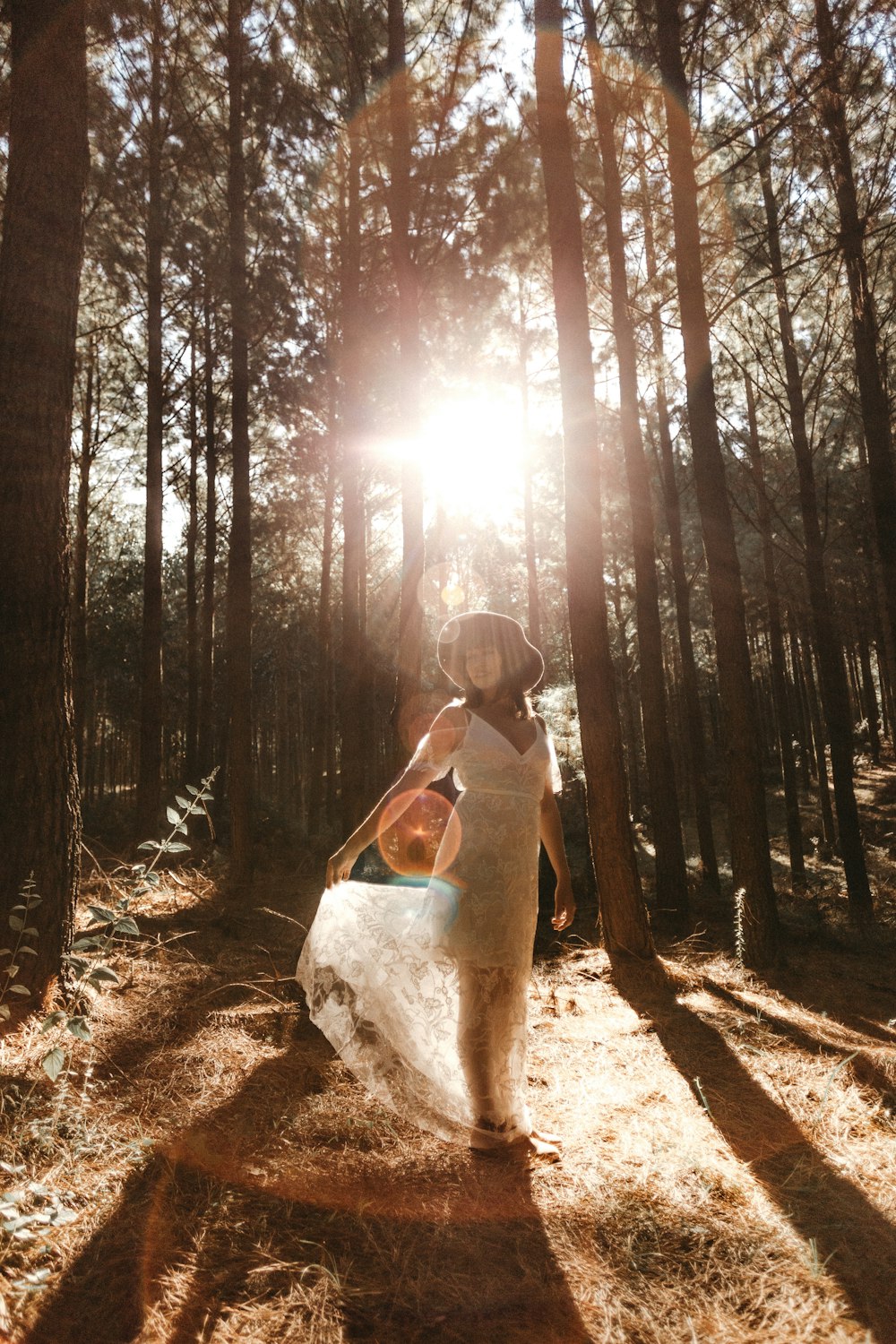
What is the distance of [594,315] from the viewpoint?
10320mm

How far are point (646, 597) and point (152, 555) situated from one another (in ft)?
23.9

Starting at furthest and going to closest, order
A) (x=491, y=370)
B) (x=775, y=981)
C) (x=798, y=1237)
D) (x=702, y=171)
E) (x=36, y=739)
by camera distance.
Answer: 1. (x=491, y=370)
2. (x=702, y=171)
3. (x=775, y=981)
4. (x=36, y=739)
5. (x=798, y=1237)

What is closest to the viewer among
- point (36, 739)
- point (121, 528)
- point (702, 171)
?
point (36, 739)

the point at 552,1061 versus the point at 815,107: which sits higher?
the point at 815,107

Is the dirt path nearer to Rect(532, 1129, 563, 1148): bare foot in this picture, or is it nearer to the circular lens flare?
Rect(532, 1129, 563, 1148): bare foot

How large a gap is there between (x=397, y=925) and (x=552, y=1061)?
5.32ft

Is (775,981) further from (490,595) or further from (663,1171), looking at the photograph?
(490,595)

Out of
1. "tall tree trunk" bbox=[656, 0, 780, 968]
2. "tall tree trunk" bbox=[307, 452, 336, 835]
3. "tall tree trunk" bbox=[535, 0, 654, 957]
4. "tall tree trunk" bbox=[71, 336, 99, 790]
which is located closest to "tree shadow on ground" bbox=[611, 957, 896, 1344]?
"tall tree trunk" bbox=[535, 0, 654, 957]

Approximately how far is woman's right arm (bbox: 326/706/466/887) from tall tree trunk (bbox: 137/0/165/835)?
8519 mm

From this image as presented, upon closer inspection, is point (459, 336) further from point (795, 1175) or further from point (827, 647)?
point (795, 1175)

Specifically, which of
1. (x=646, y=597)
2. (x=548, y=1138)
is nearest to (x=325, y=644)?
(x=646, y=597)

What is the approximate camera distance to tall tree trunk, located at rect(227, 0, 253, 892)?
960 centimetres

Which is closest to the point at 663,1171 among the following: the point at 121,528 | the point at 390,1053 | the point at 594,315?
the point at 390,1053

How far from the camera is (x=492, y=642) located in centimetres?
305
